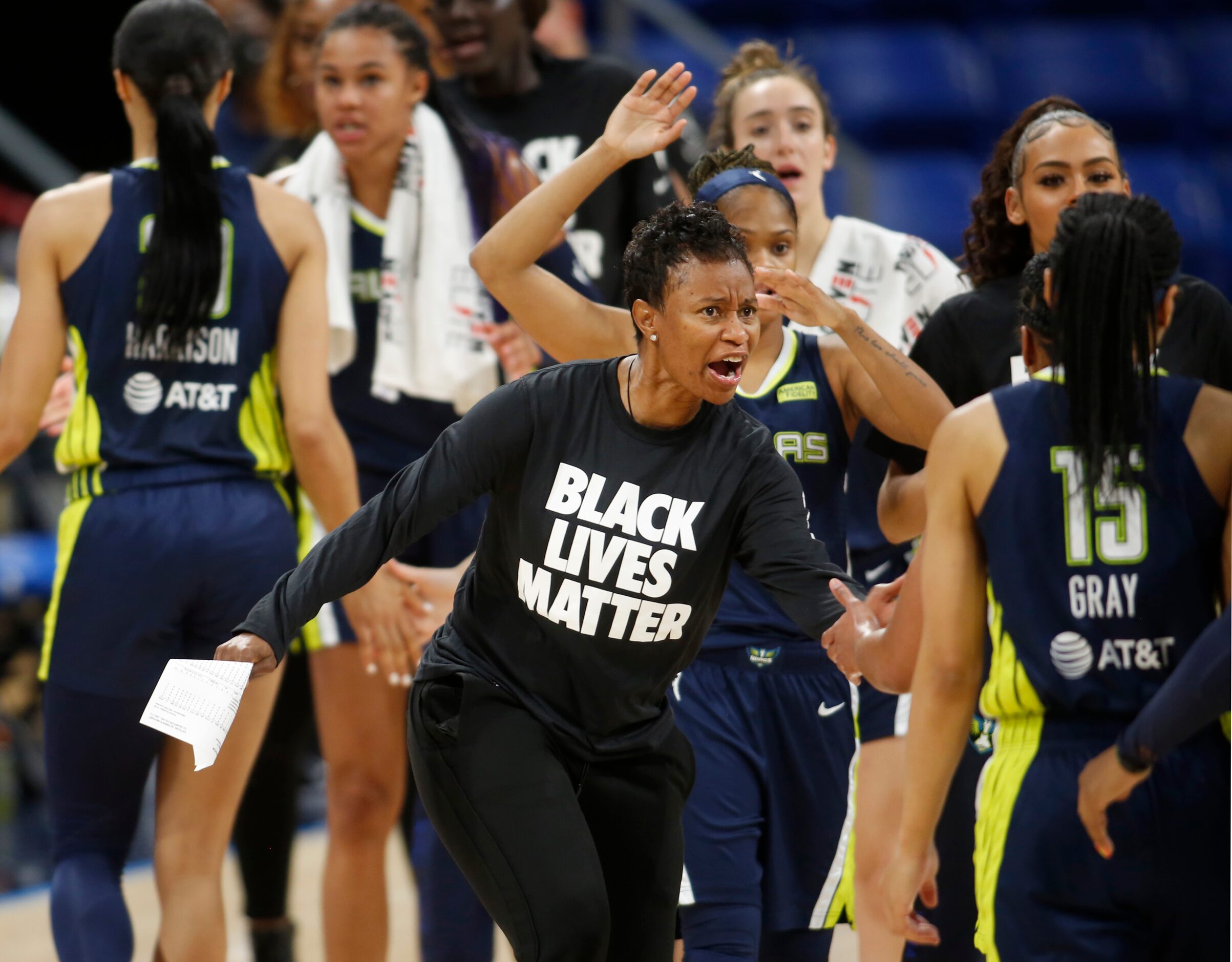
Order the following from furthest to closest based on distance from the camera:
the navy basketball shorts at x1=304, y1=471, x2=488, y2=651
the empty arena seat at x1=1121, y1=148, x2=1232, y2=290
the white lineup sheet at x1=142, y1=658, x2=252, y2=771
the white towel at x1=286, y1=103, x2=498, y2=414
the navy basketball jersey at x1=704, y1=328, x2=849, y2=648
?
the empty arena seat at x1=1121, y1=148, x2=1232, y2=290, the white towel at x1=286, y1=103, x2=498, y2=414, the navy basketball shorts at x1=304, y1=471, x2=488, y2=651, the navy basketball jersey at x1=704, y1=328, x2=849, y2=648, the white lineup sheet at x1=142, y1=658, x2=252, y2=771

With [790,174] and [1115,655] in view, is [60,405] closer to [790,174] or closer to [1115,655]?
[790,174]

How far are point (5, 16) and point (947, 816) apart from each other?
31.2ft

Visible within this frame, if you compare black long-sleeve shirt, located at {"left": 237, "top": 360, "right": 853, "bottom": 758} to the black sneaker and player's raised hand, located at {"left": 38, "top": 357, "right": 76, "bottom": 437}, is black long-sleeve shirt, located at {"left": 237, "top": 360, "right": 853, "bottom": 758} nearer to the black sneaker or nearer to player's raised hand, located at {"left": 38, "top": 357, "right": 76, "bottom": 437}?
player's raised hand, located at {"left": 38, "top": 357, "right": 76, "bottom": 437}

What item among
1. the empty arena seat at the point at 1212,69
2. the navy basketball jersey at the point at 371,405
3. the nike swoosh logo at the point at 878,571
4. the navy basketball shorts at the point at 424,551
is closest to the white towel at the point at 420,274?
the navy basketball jersey at the point at 371,405

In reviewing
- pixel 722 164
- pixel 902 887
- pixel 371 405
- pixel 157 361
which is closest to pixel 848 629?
pixel 902 887

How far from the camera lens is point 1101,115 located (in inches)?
404

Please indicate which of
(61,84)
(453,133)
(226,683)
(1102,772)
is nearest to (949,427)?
(1102,772)

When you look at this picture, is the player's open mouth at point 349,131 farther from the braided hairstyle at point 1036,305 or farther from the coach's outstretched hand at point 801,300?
the braided hairstyle at point 1036,305

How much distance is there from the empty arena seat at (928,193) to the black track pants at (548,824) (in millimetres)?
6779

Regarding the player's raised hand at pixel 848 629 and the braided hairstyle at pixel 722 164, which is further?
the braided hairstyle at pixel 722 164

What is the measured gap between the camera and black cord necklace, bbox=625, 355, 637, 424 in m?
3.06

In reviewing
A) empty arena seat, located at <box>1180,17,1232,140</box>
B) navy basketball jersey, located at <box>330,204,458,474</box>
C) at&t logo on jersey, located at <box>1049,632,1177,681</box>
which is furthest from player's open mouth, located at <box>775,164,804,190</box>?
empty arena seat, located at <box>1180,17,1232,140</box>

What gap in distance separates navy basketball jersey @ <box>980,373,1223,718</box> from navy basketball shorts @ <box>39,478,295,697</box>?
190 centimetres

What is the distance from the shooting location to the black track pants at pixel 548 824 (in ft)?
9.45
